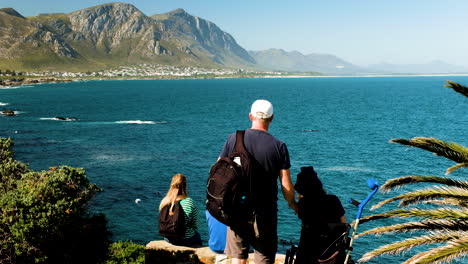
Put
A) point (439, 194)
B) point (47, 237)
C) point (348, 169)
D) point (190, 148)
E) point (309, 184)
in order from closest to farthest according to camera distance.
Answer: point (309, 184) → point (439, 194) → point (47, 237) → point (348, 169) → point (190, 148)

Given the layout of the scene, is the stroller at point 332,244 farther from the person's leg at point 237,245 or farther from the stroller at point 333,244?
the person's leg at point 237,245

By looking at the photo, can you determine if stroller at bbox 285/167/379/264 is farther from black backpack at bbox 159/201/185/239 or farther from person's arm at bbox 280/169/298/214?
black backpack at bbox 159/201/185/239

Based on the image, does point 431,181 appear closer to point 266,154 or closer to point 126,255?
point 266,154

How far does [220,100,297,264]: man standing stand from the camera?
590 centimetres

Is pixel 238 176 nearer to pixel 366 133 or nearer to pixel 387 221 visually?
pixel 387 221

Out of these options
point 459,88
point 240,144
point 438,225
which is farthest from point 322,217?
point 459,88

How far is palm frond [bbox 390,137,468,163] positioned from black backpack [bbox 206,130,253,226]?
3.66 metres

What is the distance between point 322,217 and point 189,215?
13.1ft

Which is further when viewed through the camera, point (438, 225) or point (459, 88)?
point (438, 225)

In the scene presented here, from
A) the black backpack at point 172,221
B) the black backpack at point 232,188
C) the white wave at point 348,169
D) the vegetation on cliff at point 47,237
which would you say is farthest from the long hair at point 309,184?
the white wave at point 348,169

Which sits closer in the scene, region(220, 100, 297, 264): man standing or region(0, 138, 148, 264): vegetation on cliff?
region(220, 100, 297, 264): man standing

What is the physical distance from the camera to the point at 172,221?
9.52 m

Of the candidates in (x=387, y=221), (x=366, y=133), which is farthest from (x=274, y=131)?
(x=387, y=221)

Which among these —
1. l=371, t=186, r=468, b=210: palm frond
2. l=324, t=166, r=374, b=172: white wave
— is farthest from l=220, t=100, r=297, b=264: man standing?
l=324, t=166, r=374, b=172: white wave
